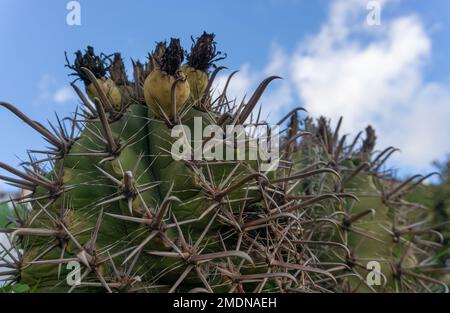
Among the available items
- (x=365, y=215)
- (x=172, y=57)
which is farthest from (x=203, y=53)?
(x=365, y=215)

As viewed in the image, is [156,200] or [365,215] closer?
[156,200]

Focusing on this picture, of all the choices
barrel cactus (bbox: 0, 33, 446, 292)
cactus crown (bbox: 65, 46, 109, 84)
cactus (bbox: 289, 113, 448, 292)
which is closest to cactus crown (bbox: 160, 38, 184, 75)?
barrel cactus (bbox: 0, 33, 446, 292)

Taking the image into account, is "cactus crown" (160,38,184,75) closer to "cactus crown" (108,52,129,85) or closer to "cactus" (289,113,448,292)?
"cactus crown" (108,52,129,85)

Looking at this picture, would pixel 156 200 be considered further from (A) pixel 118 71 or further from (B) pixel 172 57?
(A) pixel 118 71

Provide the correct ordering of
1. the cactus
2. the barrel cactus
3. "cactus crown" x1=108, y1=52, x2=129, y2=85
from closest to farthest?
1. the barrel cactus
2. "cactus crown" x1=108, y1=52, x2=129, y2=85
3. the cactus

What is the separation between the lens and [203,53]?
5.08 feet

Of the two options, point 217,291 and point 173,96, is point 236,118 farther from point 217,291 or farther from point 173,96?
point 217,291

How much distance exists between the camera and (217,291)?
1443 mm

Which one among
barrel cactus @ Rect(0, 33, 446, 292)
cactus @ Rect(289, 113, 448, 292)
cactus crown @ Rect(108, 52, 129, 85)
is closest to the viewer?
barrel cactus @ Rect(0, 33, 446, 292)

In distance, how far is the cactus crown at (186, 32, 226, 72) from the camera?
152cm

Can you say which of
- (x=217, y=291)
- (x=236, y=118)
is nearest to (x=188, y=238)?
(x=217, y=291)

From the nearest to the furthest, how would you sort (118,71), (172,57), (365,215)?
(172,57)
(118,71)
(365,215)
